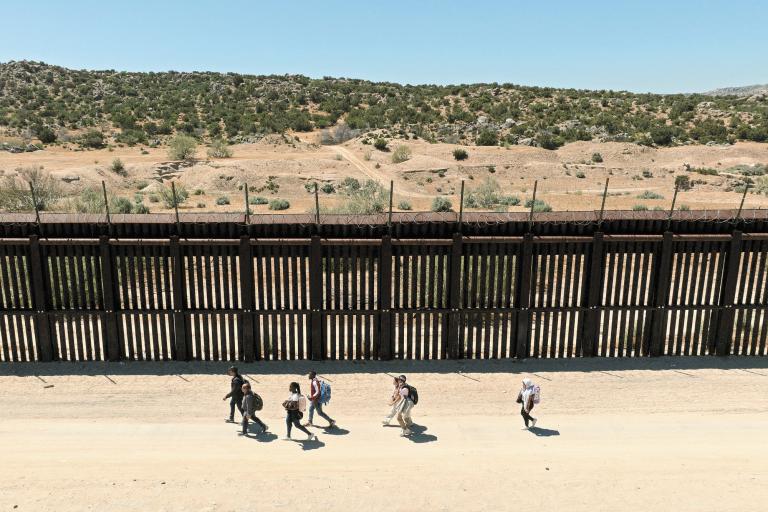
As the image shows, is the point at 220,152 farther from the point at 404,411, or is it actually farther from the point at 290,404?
the point at 404,411

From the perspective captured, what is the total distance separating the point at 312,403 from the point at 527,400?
11.3ft

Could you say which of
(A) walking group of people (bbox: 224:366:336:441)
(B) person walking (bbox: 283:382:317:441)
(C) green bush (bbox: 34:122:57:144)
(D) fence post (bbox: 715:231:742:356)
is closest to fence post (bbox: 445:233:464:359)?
(A) walking group of people (bbox: 224:366:336:441)

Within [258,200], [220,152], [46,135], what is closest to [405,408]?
[258,200]

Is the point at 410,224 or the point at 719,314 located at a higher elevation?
the point at 410,224

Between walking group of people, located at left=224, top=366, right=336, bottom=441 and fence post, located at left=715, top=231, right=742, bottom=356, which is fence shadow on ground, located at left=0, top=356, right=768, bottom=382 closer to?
fence post, located at left=715, top=231, right=742, bottom=356

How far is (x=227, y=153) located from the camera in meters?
46.5

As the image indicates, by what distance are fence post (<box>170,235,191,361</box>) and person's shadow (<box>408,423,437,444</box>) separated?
16.4ft

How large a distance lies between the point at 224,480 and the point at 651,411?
720 centimetres

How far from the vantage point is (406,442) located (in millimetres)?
9242

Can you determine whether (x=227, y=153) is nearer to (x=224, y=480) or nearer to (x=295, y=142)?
(x=295, y=142)

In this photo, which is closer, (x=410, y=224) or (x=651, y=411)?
(x=651, y=411)

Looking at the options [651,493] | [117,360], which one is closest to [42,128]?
[117,360]

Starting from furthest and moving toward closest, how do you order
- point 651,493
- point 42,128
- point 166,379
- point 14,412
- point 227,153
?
point 42,128 → point 227,153 → point 166,379 → point 14,412 → point 651,493

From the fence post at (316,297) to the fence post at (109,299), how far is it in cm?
379
